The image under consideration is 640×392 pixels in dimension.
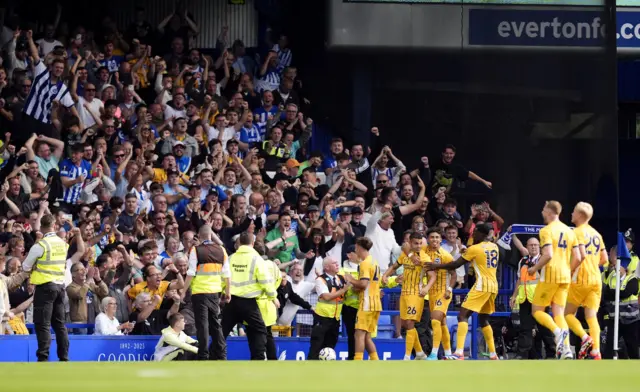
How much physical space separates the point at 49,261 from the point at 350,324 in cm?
400

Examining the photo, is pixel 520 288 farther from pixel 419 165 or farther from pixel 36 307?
pixel 36 307

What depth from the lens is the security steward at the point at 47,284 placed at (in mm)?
13852

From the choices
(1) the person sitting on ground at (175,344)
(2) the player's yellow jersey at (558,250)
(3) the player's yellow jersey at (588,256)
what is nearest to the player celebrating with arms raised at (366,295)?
(1) the person sitting on ground at (175,344)

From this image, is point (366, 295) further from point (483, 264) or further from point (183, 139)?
point (183, 139)

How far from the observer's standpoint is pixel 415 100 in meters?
21.0

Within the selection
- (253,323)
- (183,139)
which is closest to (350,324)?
(253,323)

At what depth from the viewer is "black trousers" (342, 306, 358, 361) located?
1552 centimetres

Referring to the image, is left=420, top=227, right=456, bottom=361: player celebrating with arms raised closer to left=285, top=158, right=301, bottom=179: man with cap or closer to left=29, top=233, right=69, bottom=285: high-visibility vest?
left=285, top=158, right=301, bottom=179: man with cap

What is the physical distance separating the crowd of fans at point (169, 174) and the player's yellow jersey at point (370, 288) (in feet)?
4.86

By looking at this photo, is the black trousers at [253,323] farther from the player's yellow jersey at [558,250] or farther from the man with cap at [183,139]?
the man with cap at [183,139]

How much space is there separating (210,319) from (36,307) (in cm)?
215

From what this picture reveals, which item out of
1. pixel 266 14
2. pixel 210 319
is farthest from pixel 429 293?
pixel 266 14

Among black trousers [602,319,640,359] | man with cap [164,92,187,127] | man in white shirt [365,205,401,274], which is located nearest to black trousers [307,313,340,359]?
man in white shirt [365,205,401,274]

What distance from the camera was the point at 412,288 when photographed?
15.3m
